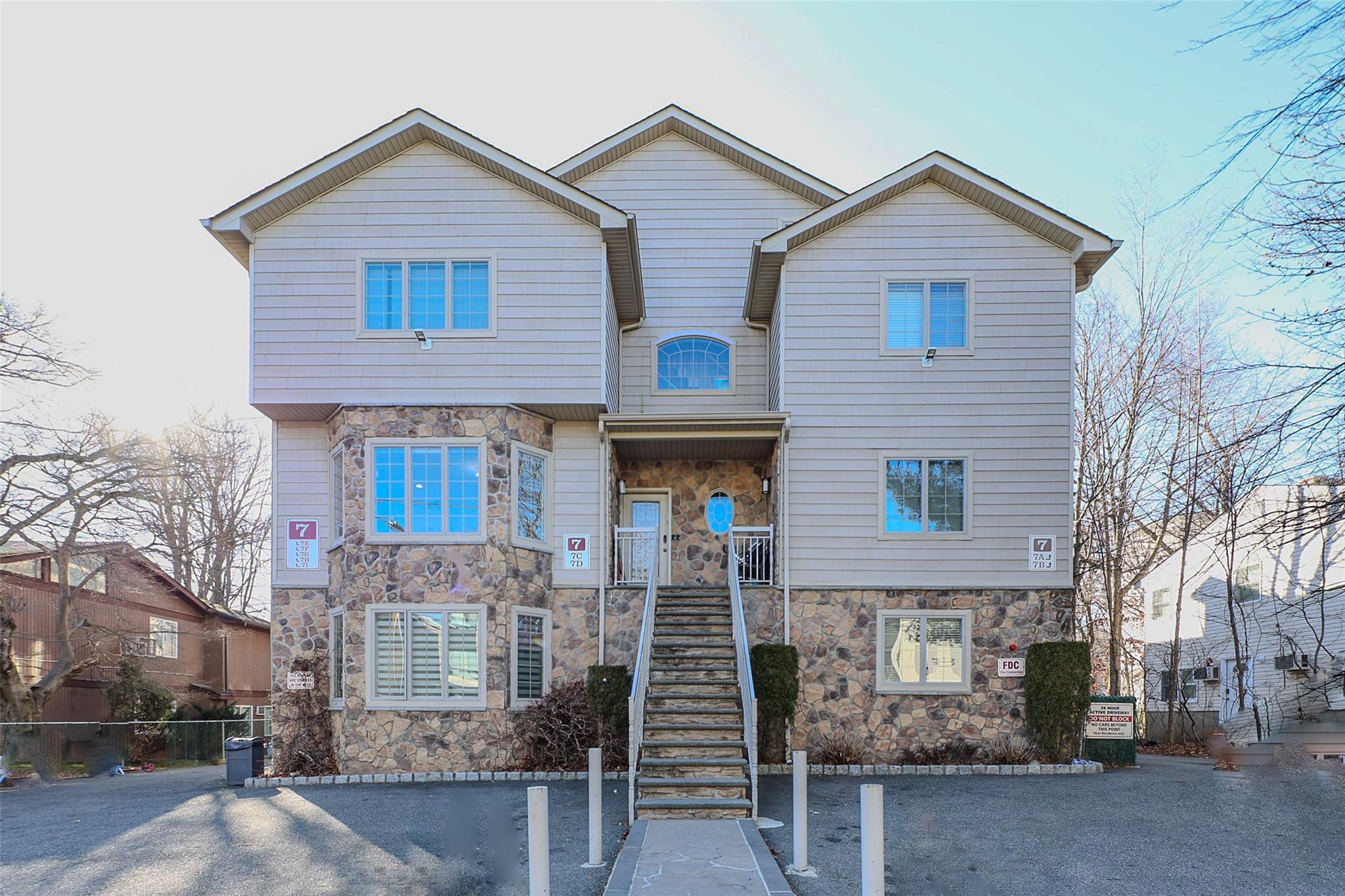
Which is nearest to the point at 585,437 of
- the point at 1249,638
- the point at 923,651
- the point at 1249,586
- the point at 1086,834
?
the point at 923,651

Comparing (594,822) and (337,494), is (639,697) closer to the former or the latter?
(594,822)

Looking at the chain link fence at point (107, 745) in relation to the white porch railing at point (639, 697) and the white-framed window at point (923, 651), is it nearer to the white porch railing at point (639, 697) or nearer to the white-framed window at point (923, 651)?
the white porch railing at point (639, 697)

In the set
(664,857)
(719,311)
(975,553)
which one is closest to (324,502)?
(719,311)

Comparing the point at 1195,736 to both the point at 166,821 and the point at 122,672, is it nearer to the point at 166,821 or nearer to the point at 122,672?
the point at 166,821

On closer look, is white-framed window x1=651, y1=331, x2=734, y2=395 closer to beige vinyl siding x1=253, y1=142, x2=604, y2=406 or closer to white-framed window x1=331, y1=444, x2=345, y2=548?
beige vinyl siding x1=253, y1=142, x2=604, y2=406

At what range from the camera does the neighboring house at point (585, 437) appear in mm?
13766

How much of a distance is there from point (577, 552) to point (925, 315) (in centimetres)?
631

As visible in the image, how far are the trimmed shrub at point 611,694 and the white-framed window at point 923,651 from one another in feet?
12.3

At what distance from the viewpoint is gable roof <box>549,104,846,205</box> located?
55.8 feet

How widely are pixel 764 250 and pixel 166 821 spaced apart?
10.6m

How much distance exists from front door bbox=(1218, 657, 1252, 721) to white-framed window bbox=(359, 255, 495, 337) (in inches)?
646

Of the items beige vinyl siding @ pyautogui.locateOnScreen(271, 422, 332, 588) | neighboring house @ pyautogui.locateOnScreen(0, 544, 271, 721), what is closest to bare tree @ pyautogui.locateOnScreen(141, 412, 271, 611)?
neighboring house @ pyautogui.locateOnScreen(0, 544, 271, 721)

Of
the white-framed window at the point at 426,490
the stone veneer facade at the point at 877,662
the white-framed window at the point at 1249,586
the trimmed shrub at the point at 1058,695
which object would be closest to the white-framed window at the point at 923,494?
the stone veneer facade at the point at 877,662

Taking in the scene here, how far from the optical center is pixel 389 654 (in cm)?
1370
